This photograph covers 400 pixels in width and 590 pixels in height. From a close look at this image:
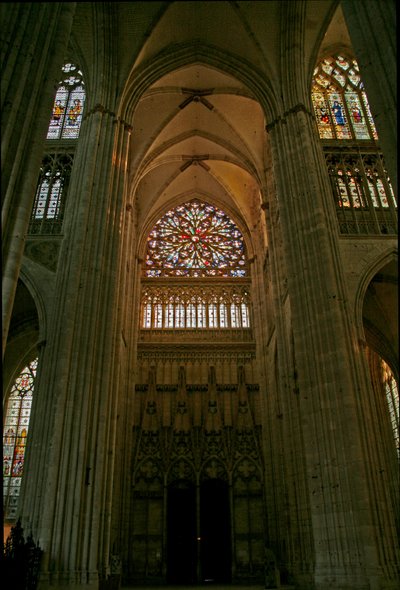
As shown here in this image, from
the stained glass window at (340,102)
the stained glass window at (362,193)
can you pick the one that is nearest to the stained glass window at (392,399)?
the stained glass window at (362,193)

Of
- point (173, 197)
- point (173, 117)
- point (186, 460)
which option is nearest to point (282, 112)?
point (173, 117)

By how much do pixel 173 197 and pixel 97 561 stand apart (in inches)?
750

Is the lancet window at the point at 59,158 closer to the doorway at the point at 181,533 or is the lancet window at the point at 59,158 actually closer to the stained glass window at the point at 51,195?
the stained glass window at the point at 51,195

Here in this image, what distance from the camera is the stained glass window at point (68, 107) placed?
18875 mm

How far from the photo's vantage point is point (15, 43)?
8094mm

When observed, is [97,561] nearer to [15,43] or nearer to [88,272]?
[88,272]

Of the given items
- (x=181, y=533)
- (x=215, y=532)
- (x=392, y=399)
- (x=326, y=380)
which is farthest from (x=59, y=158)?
(x=392, y=399)

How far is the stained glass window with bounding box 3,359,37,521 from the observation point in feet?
65.6

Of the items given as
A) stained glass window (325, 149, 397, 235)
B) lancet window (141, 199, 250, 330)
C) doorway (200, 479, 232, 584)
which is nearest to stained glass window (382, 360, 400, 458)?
lancet window (141, 199, 250, 330)

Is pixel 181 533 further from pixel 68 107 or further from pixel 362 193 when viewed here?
pixel 68 107

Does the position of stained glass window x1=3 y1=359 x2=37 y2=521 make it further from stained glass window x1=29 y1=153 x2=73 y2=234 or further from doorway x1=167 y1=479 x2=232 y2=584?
stained glass window x1=29 y1=153 x2=73 y2=234

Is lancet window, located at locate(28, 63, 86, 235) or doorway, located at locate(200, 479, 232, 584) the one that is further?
doorway, located at locate(200, 479, 232, 584)

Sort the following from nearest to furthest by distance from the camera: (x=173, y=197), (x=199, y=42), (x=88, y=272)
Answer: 1. (x=88, y=272)
2. (x=199, y=42)
3. (x=173, y=197)

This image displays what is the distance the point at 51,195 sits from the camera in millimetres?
17250
